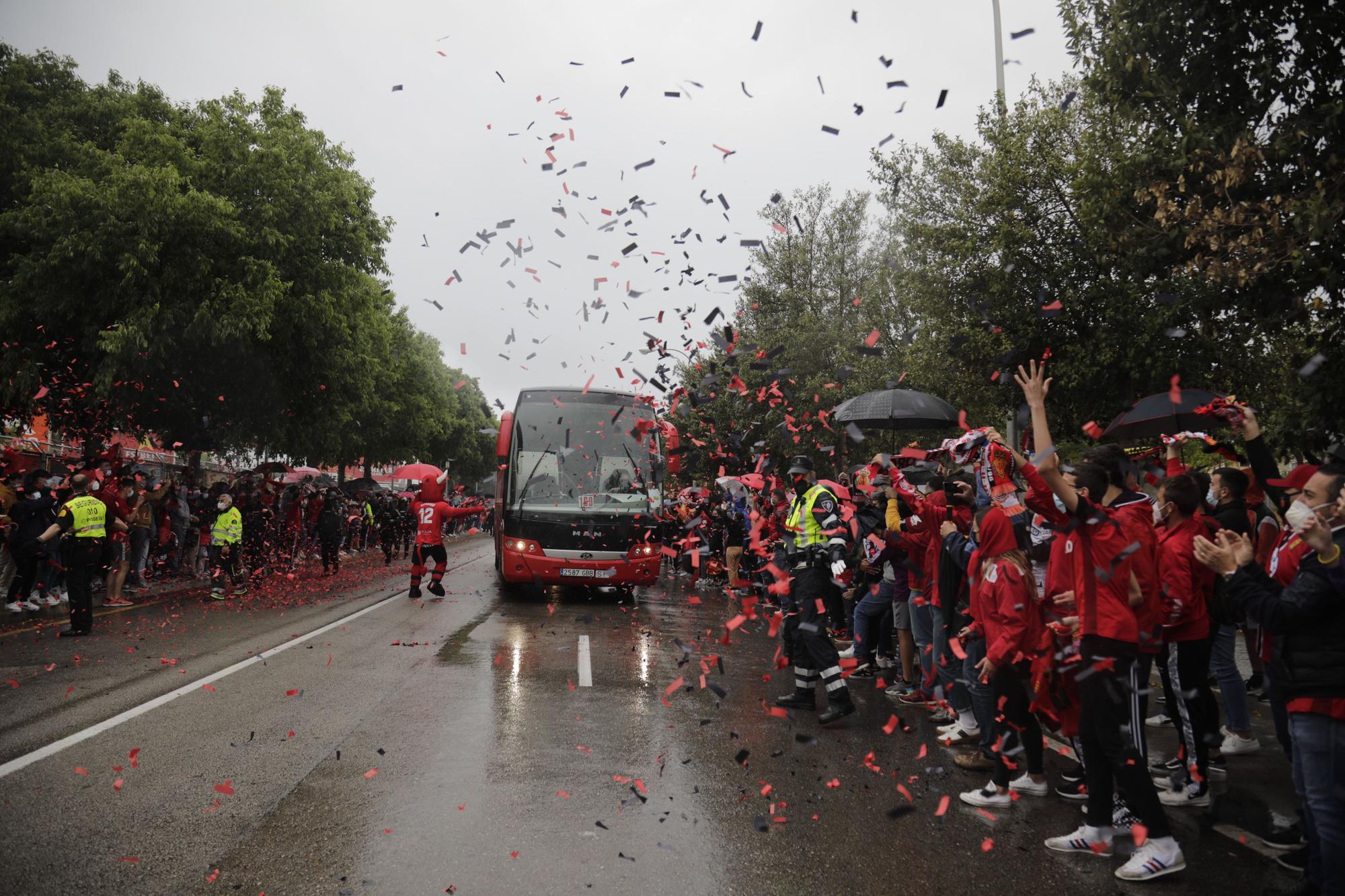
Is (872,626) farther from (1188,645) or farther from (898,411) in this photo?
(1188,645)

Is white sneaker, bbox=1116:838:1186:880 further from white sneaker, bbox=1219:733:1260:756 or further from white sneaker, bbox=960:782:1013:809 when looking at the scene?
white sneaker, bbox=1219:733:1260:756

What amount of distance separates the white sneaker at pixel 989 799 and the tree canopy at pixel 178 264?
1713 cm

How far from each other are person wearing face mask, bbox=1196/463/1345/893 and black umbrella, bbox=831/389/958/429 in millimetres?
7429

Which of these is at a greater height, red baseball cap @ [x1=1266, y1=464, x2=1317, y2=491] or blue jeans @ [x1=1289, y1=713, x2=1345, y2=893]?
red baseball cap @ [x1=1266, y1=464, x2=1317, y2=491]

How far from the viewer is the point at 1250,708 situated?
27.5ft

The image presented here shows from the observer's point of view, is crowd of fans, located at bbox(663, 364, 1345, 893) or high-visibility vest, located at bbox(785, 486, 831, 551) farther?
high-visibility vest, located at bbox(785, 486, 831, 551)

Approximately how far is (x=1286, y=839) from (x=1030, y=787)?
1.32 meters

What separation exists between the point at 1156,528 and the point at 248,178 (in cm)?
1964

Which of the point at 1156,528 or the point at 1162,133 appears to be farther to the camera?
the point at 1162,133

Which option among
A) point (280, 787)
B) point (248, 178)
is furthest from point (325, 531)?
point (280, 787)

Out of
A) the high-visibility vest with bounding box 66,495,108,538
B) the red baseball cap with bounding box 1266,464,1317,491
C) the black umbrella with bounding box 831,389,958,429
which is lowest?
the high-visibility vest with bounding box 66,495,108,538

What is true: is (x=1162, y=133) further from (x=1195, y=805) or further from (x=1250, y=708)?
(x=1195, y=805)

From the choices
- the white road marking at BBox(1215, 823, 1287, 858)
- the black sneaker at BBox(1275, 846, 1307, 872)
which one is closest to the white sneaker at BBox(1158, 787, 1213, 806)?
the white road marking at BBox(1215, 823, 1287, 858)

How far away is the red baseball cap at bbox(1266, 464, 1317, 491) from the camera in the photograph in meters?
4.99
